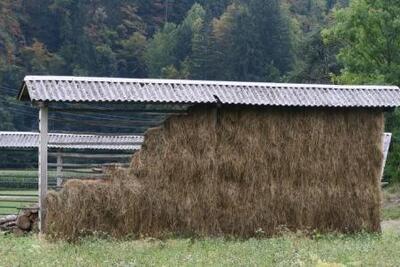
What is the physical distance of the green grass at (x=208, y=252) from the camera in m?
10.5

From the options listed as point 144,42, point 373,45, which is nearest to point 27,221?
point 373,45

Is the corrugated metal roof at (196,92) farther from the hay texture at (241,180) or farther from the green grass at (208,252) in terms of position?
the green grass at (208,252)

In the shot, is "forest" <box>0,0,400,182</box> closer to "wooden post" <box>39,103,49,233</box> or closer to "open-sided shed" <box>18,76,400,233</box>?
"open-sided shed" <box>18,76,400,233</box>

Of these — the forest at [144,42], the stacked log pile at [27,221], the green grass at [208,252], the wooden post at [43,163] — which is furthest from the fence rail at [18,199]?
the forest at [144,42]

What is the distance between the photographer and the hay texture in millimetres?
14125

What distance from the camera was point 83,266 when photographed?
10.1 m

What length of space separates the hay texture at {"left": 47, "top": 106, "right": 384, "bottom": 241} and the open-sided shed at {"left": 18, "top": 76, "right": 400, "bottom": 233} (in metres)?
0.02

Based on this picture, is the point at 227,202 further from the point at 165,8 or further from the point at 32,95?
the point at 165,8

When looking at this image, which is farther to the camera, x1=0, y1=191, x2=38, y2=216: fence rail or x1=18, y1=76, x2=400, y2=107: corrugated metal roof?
x1=0, y1=191, x2=38, y2=216: fence rail

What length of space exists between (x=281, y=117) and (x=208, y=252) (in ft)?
13.2

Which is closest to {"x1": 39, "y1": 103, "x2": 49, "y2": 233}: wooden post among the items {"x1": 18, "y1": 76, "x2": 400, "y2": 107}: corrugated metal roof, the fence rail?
{"x1": 18, "y1": 76, "x2": 400, "y2": 107}: corrugated metal roof

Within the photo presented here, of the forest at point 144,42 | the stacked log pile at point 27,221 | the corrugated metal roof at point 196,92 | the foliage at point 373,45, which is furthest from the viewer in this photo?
the forest at point 144,42

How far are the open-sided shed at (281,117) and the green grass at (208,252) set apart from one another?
4.16 ft

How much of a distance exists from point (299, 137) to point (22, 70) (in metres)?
42.2
